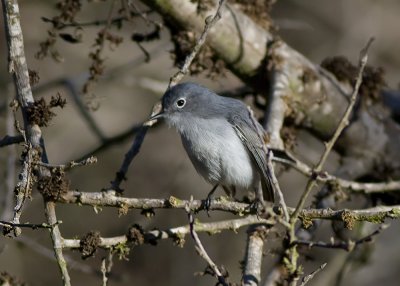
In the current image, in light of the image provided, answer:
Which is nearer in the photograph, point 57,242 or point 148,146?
point 57,242

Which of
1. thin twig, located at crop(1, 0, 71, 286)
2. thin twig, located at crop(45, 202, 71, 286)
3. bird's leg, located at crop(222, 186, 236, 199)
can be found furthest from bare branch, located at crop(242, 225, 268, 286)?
bird's leg, located at crop(222, 186, 236, 199)

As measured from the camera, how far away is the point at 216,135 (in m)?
4.51

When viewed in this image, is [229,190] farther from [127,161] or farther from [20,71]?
[20,71]

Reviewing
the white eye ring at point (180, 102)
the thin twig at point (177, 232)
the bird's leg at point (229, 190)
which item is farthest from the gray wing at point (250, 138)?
the thin twig at point (177, 232)

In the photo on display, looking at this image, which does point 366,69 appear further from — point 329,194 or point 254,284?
point 254,284

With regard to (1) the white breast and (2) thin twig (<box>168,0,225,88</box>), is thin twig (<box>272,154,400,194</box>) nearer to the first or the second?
(1) the white breast

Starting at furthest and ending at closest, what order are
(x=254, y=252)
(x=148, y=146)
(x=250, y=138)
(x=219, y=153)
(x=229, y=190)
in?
1. (x=148, y=146)
2. (x=229, y=190)
3. (x=250, y=138)
4. (x=219, y=153)
5. (x=254, y=252)

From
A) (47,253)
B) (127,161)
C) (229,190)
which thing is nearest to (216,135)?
(229,190)

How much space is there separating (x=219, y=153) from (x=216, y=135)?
132 millimetres

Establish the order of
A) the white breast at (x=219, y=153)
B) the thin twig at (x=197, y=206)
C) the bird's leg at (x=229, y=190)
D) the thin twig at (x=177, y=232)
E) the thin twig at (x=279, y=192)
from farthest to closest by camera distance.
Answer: the bird's leg at (x=229, y=190) < the white breast at (x=219, y=153) < the thin twig at (x=177, y=232) < the thin twig at (x=197, y=206) < the thin twig at (x=279, y=192)

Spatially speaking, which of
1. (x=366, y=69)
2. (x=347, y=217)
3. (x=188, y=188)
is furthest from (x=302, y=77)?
(x=188, y=188)

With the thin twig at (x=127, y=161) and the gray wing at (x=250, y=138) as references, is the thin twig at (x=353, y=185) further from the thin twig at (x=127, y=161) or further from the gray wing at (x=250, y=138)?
the thin twig at (x=127, y=161)

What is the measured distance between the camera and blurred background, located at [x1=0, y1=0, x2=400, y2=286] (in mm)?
7898

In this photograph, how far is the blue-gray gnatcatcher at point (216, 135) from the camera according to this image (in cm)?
446
